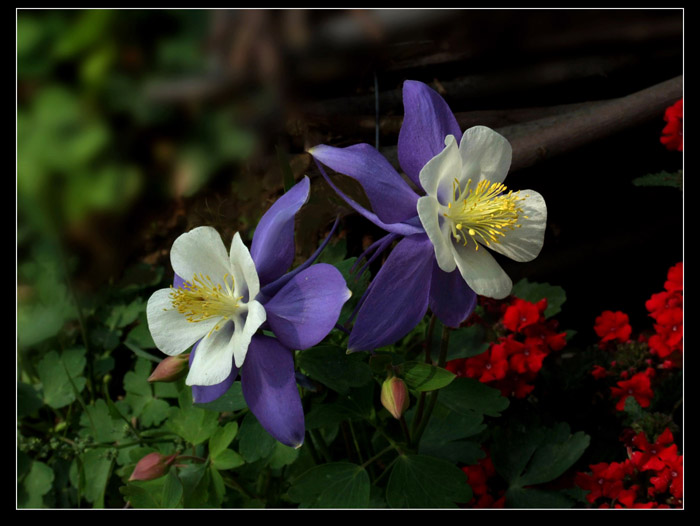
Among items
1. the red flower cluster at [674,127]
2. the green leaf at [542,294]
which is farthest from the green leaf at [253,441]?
the red flower cluster at [674,127]

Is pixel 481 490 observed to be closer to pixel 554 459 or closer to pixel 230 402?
pixel 554 459

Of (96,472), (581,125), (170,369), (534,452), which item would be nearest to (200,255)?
(170,369)

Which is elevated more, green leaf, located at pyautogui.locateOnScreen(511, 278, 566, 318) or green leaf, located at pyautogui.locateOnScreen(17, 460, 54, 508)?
green leaf, located at pyautogui.locateOnScreen(511, 278, 566, 318)

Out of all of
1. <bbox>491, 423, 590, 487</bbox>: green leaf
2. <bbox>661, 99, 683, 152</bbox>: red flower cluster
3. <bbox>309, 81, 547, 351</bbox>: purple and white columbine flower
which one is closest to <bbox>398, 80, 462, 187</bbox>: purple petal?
<bbox>309, 81, 547, 351</bbox>: purple and white columbine flower

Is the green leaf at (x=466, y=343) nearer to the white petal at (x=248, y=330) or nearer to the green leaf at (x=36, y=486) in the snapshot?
the white petal at (x=248, y=330)

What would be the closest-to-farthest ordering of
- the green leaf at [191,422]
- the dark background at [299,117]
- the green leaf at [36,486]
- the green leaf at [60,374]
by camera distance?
the green leaf at [191,422] < the green leaf at [36,486] < the green leaf at [60,374] < the dark background at [299,117]

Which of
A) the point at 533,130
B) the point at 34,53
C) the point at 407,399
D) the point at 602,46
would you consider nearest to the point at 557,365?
the point at 533,130

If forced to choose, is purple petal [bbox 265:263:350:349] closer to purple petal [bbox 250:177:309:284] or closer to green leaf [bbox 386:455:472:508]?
purple petal [bbox 250:177:309:284]

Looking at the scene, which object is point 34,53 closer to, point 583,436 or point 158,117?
point 158,117
